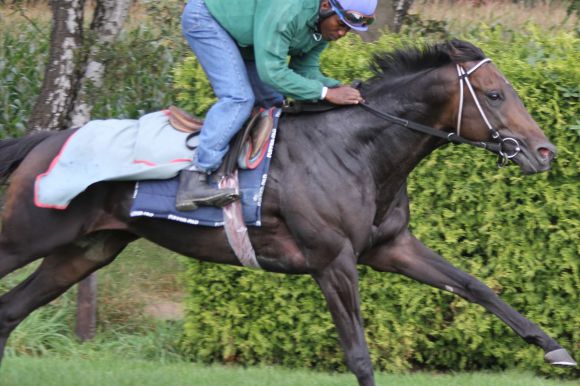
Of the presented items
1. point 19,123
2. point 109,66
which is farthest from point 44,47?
point 109,66

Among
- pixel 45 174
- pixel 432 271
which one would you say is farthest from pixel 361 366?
pixel 45 174

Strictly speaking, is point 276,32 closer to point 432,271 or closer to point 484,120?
point 484,120

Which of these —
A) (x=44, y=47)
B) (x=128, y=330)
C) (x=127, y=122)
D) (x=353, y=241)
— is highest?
(x=127, y=122)

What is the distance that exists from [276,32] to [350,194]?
0.97 metres

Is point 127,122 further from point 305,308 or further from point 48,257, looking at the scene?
point 305,308

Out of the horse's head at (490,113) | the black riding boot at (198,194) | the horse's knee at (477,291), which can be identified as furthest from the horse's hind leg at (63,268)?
the horse's head at (490,113)

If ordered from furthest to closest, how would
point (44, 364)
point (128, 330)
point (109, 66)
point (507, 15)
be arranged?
point (507, 15), point (109, 66), point (128, 330), point (44, 364)

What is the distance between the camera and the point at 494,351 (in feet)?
→ 22.6

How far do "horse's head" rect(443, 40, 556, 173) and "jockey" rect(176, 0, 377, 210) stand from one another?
0.55 metres

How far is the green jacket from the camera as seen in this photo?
16.5 ft

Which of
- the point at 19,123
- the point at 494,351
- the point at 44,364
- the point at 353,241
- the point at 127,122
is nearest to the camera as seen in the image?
the point at 353,241

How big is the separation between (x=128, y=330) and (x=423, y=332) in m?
2.41

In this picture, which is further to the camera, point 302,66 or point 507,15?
point 507,15

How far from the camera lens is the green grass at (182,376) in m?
6.08
